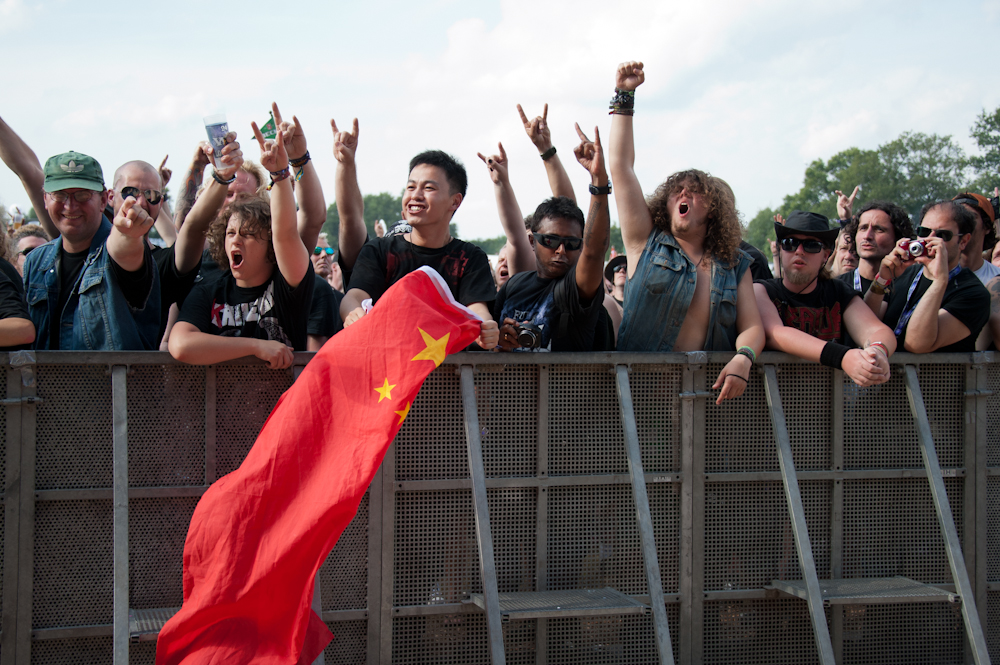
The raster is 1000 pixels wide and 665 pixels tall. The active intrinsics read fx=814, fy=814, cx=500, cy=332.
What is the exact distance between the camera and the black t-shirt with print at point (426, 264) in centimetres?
455

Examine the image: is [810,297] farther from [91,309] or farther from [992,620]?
[91,309]

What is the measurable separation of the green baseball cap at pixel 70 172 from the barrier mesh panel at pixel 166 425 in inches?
54.5

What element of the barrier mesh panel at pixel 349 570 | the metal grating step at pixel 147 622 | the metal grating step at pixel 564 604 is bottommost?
the metal grating step at pixel 564 604

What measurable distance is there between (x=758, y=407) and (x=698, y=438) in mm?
408

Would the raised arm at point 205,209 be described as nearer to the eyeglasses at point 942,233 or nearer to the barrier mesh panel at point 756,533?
the barrier mesh panel at point 756,533

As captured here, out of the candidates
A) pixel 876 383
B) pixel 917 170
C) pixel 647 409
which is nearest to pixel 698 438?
pixel 647 409

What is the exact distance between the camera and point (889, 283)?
5125 mm

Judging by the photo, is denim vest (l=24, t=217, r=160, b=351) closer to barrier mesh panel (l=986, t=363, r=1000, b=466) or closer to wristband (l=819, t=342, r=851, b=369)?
wristband (l=819, t=342, r=851, b=369)

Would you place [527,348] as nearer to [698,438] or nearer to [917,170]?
[698,438]

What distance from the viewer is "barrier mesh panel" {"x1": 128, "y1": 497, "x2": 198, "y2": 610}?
3742mm

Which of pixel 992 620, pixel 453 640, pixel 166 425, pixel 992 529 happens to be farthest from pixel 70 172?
pixel 992 620

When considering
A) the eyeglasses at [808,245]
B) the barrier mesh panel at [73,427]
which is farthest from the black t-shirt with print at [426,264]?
the eyeglasses at [808,245]

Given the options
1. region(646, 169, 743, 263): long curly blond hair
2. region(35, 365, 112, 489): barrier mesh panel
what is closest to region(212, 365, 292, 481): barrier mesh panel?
region(35, 365, 112, 489): barrier mesh panel

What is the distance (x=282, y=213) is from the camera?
393cm
